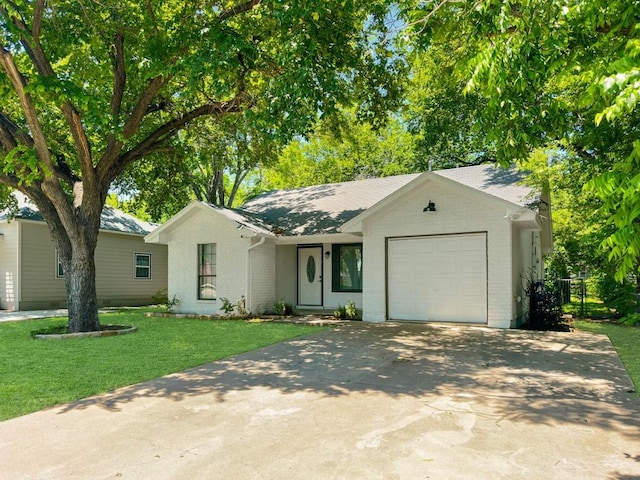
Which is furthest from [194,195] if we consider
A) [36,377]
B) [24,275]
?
[36,377]

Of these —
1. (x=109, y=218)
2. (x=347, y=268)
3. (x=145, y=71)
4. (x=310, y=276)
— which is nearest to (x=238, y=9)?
(x=145, y=71)

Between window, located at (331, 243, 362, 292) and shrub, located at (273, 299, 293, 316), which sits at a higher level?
window, located at (331, 243, 362, 292)

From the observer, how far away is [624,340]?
31.1 feet

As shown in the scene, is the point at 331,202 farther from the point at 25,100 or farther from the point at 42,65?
the point at 25,100

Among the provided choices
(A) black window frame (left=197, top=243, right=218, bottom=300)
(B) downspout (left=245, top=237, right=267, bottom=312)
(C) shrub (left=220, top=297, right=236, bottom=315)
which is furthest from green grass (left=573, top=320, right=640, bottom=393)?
(A) black window frame (left=197, top=243, right=218, bottom=300)

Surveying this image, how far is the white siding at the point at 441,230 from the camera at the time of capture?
10.7 m

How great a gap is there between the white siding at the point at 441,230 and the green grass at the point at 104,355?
2.27m

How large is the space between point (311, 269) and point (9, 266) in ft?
35.9

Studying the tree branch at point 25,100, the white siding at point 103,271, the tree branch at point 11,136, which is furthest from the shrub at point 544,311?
the white siding at point 103,271

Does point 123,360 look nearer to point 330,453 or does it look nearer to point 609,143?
point 330,453

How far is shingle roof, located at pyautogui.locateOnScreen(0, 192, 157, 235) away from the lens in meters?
16.7

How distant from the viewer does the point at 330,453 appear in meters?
3.64

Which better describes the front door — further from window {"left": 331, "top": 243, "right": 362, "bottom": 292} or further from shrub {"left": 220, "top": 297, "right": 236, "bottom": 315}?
shrub {"left": 220, "top": 297, "right": 236, "bottom": 315}

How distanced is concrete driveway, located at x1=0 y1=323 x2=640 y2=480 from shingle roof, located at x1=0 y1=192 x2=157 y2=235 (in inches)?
532
